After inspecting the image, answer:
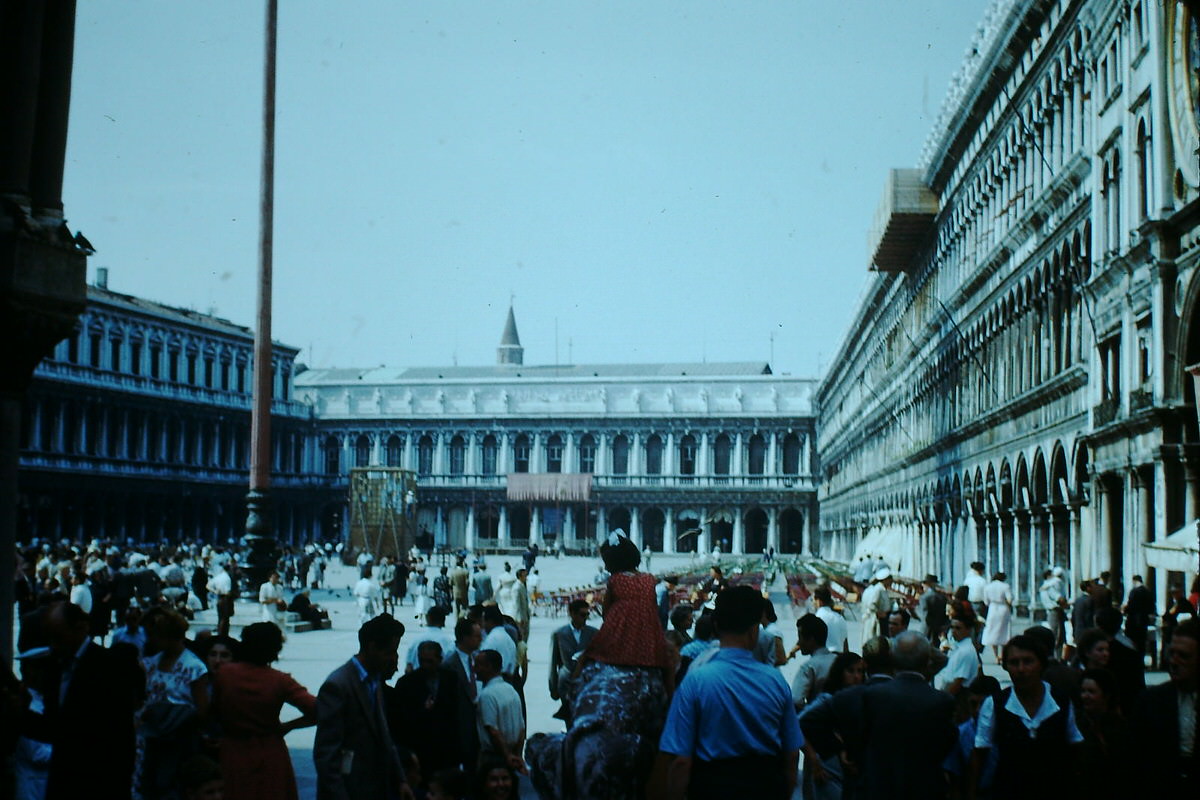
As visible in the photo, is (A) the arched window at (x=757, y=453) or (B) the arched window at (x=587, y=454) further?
(B) the arched window at (x=587, y=454)

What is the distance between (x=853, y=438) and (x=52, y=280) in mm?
64453

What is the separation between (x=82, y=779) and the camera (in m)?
7.35

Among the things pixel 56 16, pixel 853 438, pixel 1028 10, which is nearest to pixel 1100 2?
pixel 1028 10

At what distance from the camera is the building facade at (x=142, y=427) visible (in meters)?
69.5

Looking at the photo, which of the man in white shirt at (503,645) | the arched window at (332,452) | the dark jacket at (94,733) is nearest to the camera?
the dark jacket at (94,733)

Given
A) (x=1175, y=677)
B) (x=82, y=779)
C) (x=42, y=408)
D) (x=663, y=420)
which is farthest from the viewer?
(x=663, y=420)

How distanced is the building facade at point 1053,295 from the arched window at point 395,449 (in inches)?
2266

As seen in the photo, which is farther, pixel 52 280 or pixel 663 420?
pixel 663 420

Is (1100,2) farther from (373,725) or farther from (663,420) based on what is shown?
(663,420)

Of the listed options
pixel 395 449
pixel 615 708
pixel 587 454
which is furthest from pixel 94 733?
pixel 395 449

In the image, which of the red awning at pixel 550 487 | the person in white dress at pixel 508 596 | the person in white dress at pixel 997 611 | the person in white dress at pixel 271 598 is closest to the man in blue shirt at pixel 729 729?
the person in white dress at pixel 508 596

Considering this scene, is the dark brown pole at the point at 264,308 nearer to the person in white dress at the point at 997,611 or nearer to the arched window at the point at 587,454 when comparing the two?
the person in white dress at the point at 997,611

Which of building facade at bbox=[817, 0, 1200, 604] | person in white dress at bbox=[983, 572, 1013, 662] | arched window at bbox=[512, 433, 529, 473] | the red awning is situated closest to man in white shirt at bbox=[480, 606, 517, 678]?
person in white dress at bbox=[983, 572, 1013, 662]

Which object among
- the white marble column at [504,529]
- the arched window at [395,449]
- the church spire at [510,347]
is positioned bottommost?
the white marble column at [504,529]
